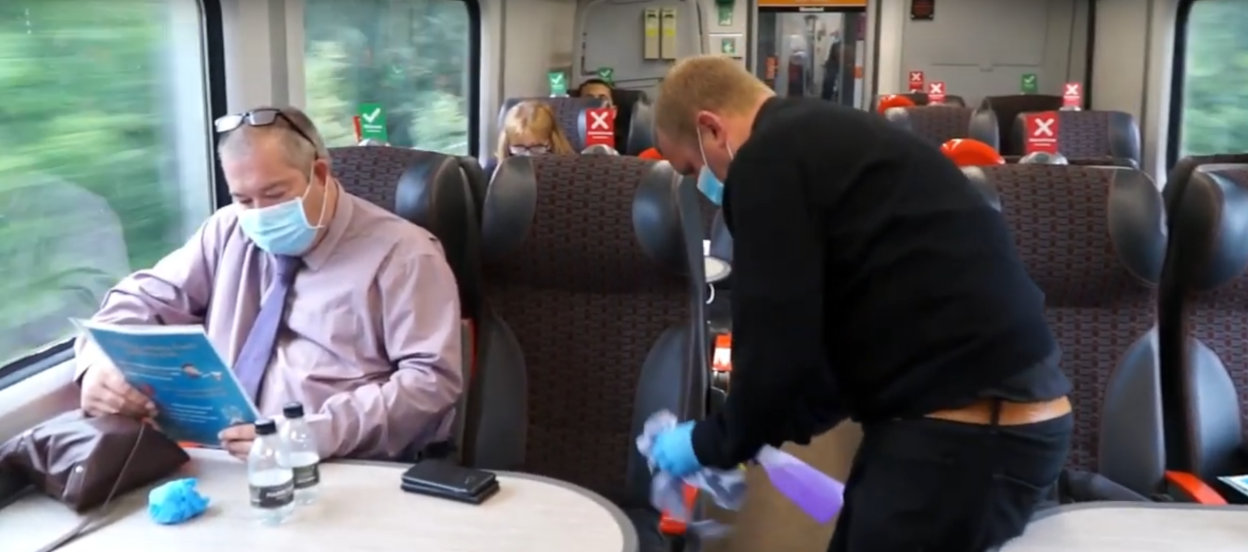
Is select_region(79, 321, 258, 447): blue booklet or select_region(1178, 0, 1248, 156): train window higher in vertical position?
select_region(1178, 0, 1248, 156): train window

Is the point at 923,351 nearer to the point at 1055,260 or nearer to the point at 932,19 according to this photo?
the point at 1055,260

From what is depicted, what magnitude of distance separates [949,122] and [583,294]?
410 centimetres

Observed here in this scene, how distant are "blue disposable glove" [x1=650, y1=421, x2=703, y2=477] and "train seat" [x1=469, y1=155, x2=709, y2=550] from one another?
54 centimetres

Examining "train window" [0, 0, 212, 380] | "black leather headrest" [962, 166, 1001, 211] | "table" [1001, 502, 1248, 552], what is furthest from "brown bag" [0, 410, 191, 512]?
"black leather headrest" [962, 166, 1001, 211]

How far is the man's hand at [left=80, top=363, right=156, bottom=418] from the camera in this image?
185cm

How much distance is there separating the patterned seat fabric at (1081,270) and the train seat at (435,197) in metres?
1.05

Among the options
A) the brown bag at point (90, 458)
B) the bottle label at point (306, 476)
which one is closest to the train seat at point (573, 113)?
the brown bag at point (90, 458)

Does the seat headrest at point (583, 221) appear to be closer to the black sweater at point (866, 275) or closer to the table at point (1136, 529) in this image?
the black sweater at point (866, 275)

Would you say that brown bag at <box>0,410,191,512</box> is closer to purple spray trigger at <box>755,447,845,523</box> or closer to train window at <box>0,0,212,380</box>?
train window at <box>0,0,212,380</box>

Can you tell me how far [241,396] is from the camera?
1717mm

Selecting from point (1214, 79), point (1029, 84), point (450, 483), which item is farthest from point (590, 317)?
point (1029, 84)

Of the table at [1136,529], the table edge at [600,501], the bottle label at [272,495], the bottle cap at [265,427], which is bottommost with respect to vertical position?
the table at [1136,529]

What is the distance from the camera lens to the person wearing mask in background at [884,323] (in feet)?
4.60

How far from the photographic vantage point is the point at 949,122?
5914 mm
